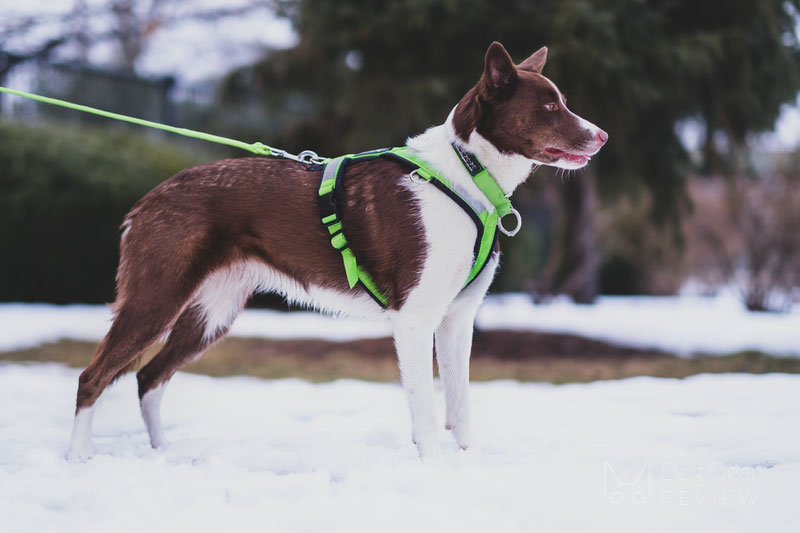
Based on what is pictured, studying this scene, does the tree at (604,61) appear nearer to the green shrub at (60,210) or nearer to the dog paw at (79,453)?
the green shrub at (60,210)

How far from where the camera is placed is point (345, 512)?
2.11 metres

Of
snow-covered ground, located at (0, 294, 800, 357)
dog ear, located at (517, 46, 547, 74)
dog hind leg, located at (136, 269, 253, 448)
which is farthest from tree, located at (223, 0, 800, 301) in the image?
dog hind leg, located at (136, 269, 253, 448)

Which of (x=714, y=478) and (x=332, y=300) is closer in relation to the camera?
(x=714, y=478)

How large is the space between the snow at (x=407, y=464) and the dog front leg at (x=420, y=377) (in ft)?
0.34

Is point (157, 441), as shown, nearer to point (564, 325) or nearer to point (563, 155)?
point (563, 155)

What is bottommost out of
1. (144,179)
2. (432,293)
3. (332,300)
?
(144,179)

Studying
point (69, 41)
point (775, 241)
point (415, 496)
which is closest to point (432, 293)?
point (415, 496)

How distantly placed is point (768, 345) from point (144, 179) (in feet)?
24.3

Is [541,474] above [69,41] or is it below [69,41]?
above

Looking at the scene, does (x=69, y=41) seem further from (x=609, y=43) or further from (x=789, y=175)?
(x=789, y=175)

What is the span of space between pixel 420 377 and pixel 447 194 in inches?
29.7

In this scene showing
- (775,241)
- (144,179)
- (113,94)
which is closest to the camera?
(144,179)

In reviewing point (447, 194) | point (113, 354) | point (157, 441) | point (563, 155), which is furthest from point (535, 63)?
point (157, 441)

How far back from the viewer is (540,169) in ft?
24.5
